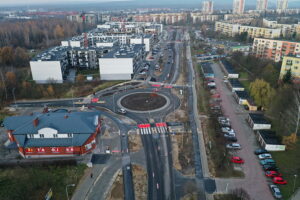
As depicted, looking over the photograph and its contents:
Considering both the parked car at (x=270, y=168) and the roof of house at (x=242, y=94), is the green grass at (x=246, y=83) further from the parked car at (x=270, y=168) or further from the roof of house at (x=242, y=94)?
the parked car at (x=270, y=168)

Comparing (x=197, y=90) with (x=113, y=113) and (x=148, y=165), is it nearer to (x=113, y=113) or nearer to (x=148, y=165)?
(x=113, y=113)

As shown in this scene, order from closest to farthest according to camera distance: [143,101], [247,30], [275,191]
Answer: [275,191] → [143,101] → [247,30]

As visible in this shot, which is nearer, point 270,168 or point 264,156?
point 270,168

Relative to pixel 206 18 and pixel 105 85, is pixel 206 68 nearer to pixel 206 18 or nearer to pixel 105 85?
pixel 105 85

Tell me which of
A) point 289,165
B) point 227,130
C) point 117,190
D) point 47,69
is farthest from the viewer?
point 47,69

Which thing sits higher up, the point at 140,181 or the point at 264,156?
the point at 264,156

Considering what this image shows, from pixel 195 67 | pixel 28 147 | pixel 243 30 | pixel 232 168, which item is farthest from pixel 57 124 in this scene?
pixel 243 30

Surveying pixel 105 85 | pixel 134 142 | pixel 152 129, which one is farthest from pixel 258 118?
pixel 105 85
